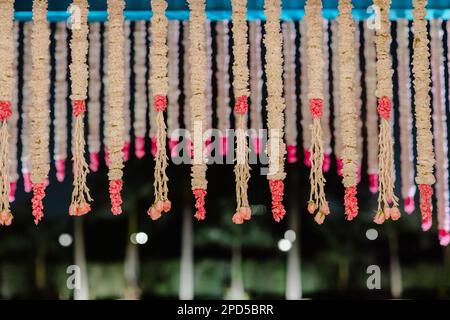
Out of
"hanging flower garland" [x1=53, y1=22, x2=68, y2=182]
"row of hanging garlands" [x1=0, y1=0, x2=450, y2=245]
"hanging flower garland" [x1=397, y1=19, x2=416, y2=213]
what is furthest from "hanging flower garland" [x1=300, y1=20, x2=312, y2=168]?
"hanging flower garland" [x1=53, y1=22, x2=68, y2=182]

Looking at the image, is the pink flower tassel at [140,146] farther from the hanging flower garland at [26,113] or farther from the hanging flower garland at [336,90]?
the hanging flower garland at [336,90]

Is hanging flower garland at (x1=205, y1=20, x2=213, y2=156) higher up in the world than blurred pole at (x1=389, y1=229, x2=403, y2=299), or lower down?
higher up

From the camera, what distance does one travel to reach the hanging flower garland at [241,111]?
10.2ft

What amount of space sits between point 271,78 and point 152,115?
640mm

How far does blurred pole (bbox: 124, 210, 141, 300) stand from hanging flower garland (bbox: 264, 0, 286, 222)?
2.81ft

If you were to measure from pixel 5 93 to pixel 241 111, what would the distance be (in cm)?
105

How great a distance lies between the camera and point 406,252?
355 cm

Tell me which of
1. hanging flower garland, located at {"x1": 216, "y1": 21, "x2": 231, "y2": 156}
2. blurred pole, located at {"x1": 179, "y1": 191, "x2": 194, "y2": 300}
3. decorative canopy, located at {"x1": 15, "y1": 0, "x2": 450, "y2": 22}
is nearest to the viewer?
decorative canopy, located at {"x1": 15, "y1": 0, "x2": 450, "y2": 22}

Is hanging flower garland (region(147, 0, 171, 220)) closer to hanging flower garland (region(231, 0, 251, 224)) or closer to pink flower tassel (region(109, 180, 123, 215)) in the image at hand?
pink flower tassel (region(109, 180, 123, 215))

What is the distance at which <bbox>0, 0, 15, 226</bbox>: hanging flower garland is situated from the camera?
3.07 m

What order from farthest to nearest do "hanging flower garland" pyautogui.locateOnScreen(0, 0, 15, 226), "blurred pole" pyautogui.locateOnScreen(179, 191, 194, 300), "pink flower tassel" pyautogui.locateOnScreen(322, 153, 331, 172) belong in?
1. "blurred pole" pyautogui.locateOnScreen(179, 191, 194, 300)
2. "pink flower tassel" pyautogui.locateOnScreen(322, 153, 331, 172)
3. "hanging flower garland" pyautogui.locateOnScreen(0, 0, 15, 226)

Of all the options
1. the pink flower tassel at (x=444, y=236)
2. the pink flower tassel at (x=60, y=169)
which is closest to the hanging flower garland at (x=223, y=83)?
the pink flower tassel at (x=60, y=169)

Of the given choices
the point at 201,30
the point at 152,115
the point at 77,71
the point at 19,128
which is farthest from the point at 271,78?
the point at 19,128

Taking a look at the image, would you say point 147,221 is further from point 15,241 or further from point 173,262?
point 15,241
